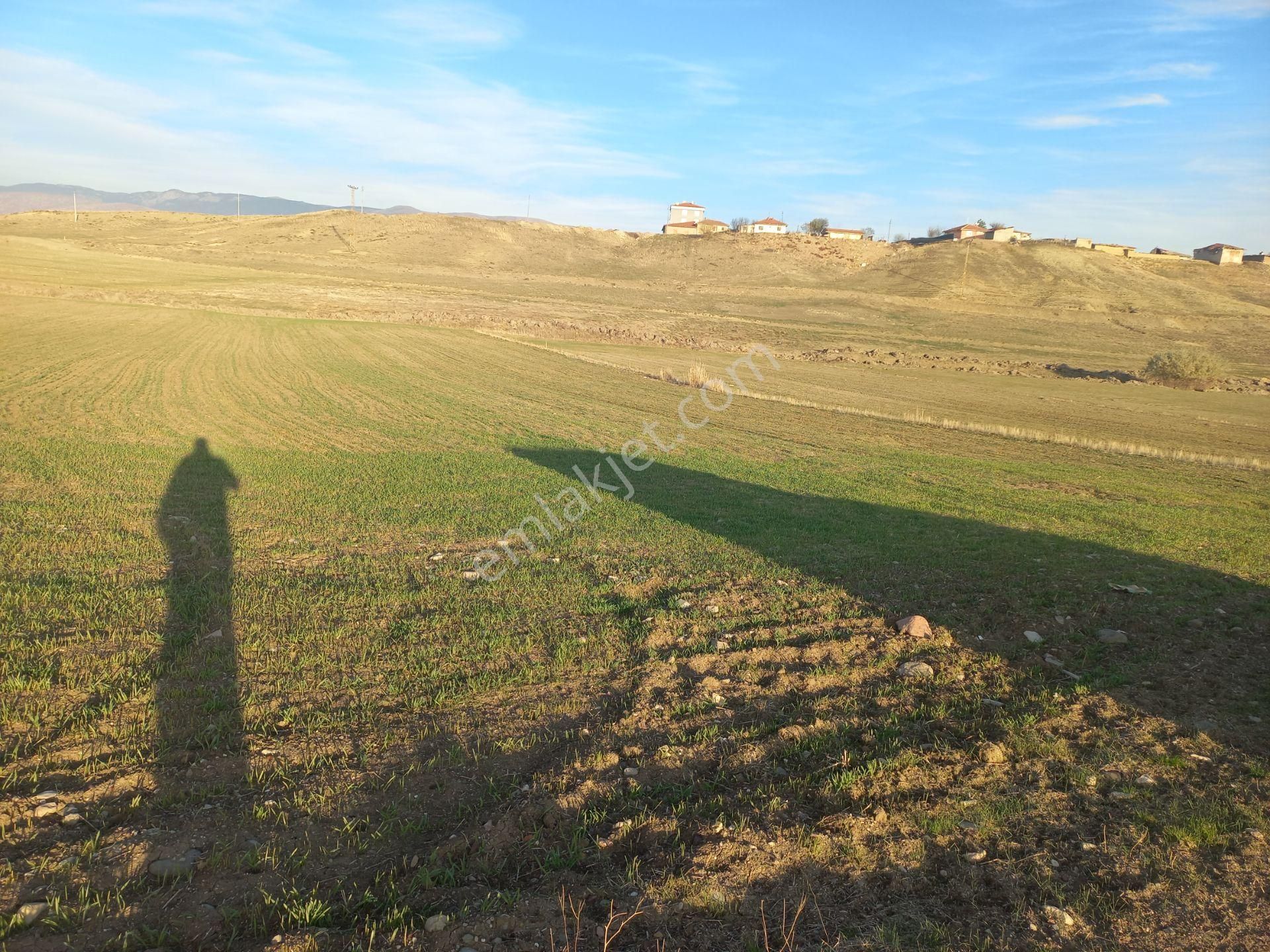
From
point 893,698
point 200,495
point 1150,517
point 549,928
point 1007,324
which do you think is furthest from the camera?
point 1007,324

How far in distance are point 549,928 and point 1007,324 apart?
265 ft

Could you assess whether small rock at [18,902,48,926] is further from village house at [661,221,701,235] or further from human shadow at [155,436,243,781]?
village house at [661,221,701,235]

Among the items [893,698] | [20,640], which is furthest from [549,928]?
[20,640]

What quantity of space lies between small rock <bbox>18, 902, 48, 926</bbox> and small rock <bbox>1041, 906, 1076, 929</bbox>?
4903 millimetres

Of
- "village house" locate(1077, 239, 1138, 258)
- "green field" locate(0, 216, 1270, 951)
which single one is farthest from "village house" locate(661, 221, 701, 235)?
"green field" locate(0, 216, 1270, 951)

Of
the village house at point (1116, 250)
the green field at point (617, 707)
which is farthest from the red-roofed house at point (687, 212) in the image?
the green field at point (617, 707)

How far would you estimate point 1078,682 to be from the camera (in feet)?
21.7

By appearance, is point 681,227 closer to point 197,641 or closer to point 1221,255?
point 1221,255

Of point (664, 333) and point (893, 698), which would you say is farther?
point (664, 333)

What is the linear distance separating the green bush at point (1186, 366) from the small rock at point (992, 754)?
176 feet

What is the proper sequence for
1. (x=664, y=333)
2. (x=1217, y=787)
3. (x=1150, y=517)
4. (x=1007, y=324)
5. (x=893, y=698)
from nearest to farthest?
(x=1217, y=787) → (x=893, y=698) → (x=1150, y=517) → (x=664, y=333) → (x=1007, y=324)

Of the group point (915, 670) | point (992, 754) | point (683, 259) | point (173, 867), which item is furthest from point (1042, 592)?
point (683, 259)

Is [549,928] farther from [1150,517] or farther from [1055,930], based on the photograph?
[1150,517]

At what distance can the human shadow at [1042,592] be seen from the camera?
6.57 m
